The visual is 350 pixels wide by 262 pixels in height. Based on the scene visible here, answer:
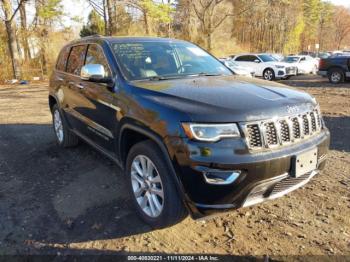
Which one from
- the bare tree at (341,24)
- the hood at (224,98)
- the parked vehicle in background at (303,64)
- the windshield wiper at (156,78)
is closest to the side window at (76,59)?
the windshield wiper at (156,78)

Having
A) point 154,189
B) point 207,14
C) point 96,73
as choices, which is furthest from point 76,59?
point 207,14

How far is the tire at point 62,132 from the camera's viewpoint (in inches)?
219

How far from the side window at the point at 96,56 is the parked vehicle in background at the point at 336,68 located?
44.9ft

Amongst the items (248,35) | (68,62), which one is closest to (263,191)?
(68,62)

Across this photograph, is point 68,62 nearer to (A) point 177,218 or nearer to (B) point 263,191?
(A) point 177,218

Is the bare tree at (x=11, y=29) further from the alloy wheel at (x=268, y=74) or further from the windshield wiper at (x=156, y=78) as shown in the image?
the windshield wiper at (x=156, y=78)

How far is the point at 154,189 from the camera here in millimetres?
3150

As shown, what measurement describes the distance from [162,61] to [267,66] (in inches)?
637

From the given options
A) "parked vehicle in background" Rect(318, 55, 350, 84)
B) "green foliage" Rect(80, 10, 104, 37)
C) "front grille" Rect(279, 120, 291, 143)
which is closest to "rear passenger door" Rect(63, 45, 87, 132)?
"front grille" Rect(279, 120, 291, 143)

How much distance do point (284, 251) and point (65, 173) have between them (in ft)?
10.4

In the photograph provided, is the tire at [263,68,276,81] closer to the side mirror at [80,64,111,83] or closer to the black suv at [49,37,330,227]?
the black suv at [49,37,330,227]

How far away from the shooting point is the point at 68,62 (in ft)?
17.6

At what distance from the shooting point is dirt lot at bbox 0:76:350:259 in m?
3.02

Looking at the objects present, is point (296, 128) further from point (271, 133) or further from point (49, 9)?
point (49, 9)
